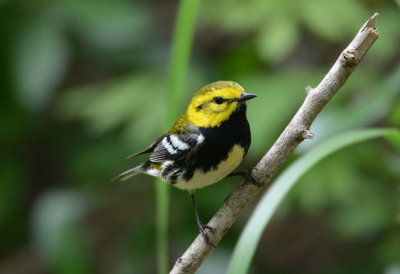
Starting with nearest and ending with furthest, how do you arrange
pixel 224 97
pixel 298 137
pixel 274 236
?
pixel 298 137 < pixel 224 97 < pixel 274 236

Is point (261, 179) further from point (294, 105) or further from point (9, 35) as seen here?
point (9, 35)

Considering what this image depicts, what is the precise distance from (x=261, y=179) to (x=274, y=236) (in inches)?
135

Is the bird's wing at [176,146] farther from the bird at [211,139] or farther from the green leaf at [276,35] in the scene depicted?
the green leaf at [276,35]

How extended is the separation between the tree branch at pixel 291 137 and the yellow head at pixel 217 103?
1.03 ft

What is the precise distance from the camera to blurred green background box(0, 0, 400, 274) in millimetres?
2520

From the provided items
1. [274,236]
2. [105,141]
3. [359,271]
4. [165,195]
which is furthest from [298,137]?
[274,236]

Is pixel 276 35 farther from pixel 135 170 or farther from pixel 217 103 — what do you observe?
pixel 135 170

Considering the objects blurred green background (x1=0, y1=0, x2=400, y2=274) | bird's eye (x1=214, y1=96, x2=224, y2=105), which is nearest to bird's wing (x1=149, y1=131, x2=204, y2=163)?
bird's eye (x1=214, y1=96, x2=224, y2=105)

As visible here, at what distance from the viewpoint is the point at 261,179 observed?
1.50 meters

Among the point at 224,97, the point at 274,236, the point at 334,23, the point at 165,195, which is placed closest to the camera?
the point at 165,195

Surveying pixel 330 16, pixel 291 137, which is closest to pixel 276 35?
pixel 330 16

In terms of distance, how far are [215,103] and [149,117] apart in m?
0.86

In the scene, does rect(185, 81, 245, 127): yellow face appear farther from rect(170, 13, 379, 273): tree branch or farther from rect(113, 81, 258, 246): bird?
rect(170, 13, 379, 273): tree branch

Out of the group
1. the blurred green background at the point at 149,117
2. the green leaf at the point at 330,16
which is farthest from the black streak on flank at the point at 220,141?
the green leaf at the point at 330,16
